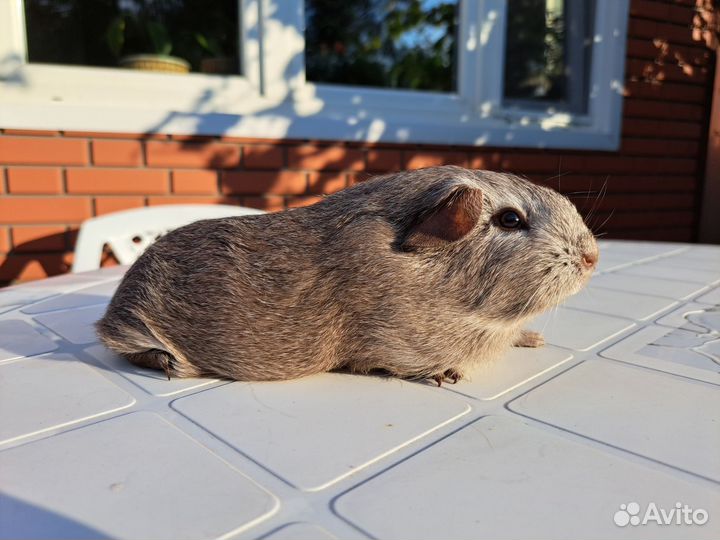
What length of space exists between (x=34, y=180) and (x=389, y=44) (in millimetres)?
2963

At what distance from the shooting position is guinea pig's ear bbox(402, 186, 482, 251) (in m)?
1.15

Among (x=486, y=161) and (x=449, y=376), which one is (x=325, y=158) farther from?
(x=449, y=376)

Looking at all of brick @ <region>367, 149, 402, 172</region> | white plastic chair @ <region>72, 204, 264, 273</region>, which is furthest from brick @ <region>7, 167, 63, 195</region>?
brick @ <region>367, 149, 402, 172</region>

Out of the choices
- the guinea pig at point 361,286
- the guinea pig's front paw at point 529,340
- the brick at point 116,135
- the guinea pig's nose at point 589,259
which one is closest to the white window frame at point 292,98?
the brick at point 116,135

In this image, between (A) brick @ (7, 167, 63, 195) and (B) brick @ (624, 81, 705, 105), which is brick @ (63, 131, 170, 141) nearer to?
(A) brick @ (7, 167, 63, 195)

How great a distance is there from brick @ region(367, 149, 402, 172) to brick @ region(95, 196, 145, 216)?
1.68m

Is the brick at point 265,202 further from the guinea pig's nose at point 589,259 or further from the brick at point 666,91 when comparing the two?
the brick at point 666,91

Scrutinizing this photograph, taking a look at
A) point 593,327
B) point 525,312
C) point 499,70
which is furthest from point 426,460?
point 499,70

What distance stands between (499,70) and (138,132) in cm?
290

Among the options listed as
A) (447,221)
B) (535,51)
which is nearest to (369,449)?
(447,221)

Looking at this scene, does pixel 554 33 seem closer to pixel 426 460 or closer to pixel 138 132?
pixel 138 132

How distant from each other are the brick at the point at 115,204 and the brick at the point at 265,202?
694mm

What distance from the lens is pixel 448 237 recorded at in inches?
46.4

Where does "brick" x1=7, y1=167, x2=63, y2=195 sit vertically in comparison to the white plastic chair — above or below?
above
